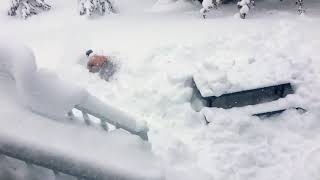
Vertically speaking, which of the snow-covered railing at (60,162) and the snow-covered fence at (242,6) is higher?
the snow-covered railing at (60,162)

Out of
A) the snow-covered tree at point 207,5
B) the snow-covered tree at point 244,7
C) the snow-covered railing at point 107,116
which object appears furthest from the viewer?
the snow-covered tree at point 207,5

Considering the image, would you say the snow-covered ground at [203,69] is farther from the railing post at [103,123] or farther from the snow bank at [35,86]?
the snow bank at [35,86]

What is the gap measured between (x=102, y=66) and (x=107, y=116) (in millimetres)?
4599

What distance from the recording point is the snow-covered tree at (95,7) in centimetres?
852

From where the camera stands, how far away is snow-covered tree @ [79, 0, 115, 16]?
8516 mm

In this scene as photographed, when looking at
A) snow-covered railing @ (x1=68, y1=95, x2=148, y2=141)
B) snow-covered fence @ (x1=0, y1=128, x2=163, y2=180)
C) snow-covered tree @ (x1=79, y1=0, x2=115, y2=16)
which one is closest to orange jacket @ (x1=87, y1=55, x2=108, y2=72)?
snow-covered tree @ (x1=79, y1=0, x2=115, y2=16)

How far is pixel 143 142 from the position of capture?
7.38 feet

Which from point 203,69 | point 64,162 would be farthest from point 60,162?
point 203,69

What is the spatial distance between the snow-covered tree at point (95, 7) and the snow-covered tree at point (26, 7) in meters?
1.26

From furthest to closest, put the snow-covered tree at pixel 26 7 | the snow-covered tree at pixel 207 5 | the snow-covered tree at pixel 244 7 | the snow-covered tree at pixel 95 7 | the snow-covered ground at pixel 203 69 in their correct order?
the snow-covered tree at pixel 26 7 → the snow-covered tree at pixel 95 7 → the snow-covered tree at pixel 207 5 → the snow-covered tree at pixel 244 7 → the snow-covered ground at pixel 203 69

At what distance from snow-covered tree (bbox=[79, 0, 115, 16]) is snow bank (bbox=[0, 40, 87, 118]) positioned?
21.3ft

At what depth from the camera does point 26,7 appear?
9.12m

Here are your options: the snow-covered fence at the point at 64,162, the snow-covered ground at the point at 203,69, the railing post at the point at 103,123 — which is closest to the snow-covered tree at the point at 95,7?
the snow-covered ground at the point at 203,69

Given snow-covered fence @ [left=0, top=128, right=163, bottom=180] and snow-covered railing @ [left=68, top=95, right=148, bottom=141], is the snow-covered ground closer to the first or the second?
snow-covered railing @ [left=68, top=95, right=148, bottom=141]
